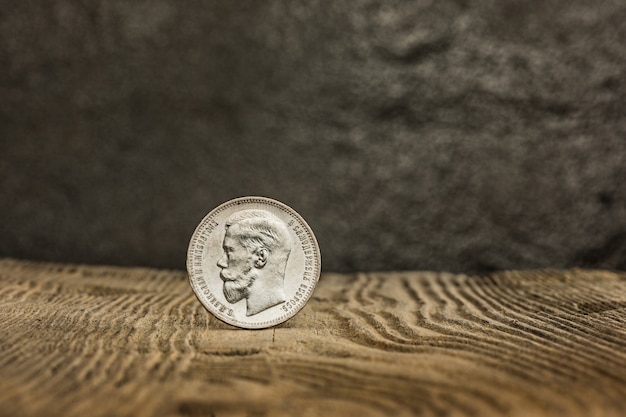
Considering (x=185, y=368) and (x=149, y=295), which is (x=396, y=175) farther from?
(x=185, y=368)

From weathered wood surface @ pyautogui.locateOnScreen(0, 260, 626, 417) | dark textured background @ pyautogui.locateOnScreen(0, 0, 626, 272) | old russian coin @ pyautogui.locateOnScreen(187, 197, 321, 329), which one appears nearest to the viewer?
weathered wood surface @ pyautogui.locateOnScreen(0, 260, 626, 417)

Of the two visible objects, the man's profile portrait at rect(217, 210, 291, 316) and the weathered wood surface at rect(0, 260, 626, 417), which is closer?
the weathered wood surface at rect(0, 260, 626, 417)

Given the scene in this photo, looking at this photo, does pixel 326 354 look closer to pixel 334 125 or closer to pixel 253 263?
pixel 253 263

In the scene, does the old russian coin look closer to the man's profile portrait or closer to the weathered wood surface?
the man's profile portrait

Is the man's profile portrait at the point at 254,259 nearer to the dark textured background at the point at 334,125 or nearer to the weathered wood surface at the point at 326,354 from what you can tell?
the weathered wood surface at the point at 326,354

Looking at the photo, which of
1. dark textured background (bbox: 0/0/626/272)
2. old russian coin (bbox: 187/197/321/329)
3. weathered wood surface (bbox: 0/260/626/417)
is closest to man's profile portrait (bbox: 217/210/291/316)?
old russian coin (bbox: 187/197/321/329)

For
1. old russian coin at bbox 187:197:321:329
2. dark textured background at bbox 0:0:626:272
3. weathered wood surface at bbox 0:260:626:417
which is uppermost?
dark textured background at bbox 0:0:626:272

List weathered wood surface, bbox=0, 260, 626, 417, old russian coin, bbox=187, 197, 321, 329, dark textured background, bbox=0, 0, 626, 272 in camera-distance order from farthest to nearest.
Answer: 1. dark textured background, bbox=0, 0, 626, 272
2. old russian coin, bbox=187, 197, 321, 329
3. weathered wood surface, bbox=0, 260, 626, 417
